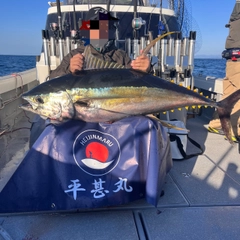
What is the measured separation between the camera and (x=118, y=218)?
208 centimetres

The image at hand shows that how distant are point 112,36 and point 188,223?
2.19m

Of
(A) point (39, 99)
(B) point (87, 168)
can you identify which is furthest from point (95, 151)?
(A) point (39, 99)

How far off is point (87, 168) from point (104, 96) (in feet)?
1.86

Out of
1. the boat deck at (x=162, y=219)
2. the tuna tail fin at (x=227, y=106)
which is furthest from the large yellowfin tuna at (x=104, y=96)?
the boat deck at (x=162, y=219)

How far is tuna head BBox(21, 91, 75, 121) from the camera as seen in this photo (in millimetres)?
1971

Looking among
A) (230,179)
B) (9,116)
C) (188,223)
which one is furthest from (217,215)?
(9,116)

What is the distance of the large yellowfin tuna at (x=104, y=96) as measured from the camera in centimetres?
198

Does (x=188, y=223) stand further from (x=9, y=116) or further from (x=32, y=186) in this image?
(x=9, y=116)

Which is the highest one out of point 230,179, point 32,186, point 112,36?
point 112,36

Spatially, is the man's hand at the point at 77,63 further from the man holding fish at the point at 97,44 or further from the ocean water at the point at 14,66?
the ocean water at the point at 14,66

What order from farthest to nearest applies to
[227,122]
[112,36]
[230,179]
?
[112,36] → [230,179] → [227,122]

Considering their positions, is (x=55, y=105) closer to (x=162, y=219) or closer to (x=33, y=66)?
(x=162, y=219)

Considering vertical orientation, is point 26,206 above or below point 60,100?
below

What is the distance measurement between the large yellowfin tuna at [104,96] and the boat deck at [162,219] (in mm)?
777
